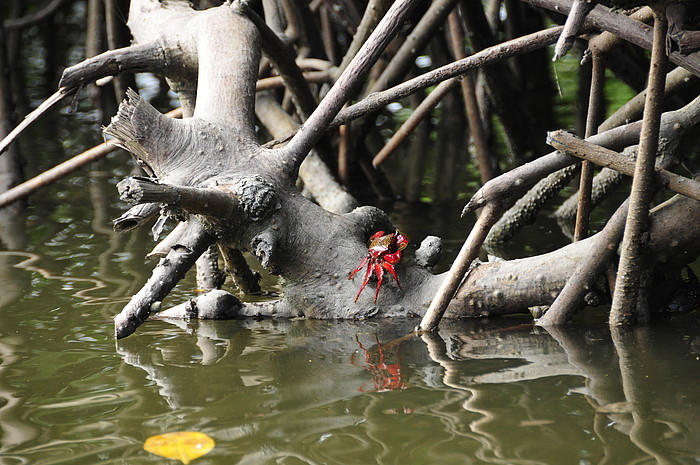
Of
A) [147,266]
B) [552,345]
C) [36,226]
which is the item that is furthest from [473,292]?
[36,226]

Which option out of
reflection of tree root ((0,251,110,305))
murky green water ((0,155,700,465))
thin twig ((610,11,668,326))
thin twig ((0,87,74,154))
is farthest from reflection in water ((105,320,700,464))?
thin twig ((0,87,74,154))

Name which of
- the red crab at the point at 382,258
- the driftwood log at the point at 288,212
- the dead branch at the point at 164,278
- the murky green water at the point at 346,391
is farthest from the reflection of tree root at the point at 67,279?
the red crab at the point at 382,258

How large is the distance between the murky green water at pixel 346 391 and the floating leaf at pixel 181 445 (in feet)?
0.08

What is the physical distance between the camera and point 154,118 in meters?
3.15

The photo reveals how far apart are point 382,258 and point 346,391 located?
2.69ft

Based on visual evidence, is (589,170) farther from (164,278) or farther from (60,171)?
(60,171)

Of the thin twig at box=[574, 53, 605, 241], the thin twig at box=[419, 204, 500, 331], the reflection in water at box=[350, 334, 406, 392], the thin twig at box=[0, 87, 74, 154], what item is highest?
the thin twig at box=[0, 87, 74, 154]

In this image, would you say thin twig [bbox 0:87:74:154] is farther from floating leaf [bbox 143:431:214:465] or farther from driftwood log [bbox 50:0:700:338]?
floating leaf [bbox 143:431:214:465]

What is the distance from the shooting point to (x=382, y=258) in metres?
3.29

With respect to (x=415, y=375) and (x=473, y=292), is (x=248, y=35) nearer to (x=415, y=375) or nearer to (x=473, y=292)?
(x=473, y=292)

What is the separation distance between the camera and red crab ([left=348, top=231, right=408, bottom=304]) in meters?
A: 3.28

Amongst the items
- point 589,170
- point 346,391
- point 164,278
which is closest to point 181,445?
point 346,391

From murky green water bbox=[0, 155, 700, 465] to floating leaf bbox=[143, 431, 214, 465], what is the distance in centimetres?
2

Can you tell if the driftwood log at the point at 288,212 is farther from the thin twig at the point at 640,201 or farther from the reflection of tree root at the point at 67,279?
→ the reflection of tree root at the point at 67,279
